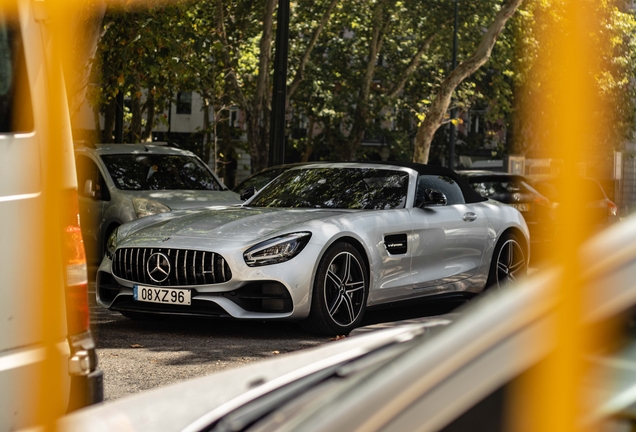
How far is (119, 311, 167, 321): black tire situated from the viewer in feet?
27.5

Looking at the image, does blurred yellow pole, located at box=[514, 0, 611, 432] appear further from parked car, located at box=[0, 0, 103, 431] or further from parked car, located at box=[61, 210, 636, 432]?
parked car, located at box=[0, 0, 103, 431]

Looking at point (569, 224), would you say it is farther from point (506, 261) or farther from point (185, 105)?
point (185, 105)

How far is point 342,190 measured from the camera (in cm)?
859

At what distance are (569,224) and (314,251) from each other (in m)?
6.21

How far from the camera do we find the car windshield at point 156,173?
43.4ft

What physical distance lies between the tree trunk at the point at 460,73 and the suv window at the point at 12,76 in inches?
661

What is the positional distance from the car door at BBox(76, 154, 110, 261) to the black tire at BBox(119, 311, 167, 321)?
457cm

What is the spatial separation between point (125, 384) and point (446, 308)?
4.53 metres

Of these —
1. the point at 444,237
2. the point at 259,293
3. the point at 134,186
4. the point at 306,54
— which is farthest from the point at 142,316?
the point at 306,54

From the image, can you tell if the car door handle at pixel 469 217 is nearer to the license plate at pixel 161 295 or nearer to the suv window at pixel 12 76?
the license plate at pixel 161 295

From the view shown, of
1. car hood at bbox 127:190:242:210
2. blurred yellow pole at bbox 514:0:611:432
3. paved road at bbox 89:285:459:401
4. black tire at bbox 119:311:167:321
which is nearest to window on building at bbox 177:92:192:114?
car hood at bbox 127:190:242:210

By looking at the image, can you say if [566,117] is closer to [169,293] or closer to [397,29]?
[169,293]

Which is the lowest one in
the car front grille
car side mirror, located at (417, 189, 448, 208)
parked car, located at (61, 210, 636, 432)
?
the car front grille

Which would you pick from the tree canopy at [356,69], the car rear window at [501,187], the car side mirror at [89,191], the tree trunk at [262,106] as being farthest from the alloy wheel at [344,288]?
the tree trunk at [262,106]
